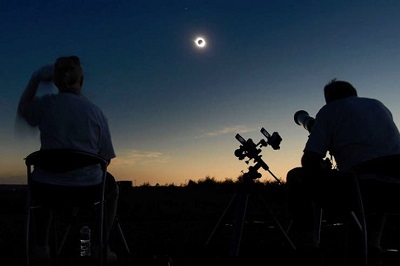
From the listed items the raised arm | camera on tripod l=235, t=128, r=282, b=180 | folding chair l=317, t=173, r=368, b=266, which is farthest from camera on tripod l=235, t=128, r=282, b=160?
the raised arm

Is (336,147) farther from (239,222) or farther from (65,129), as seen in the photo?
(65,129)

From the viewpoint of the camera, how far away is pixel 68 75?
4.25 metres

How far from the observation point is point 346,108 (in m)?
4.03

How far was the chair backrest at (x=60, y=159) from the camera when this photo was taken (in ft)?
11.4

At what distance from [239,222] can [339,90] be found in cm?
172

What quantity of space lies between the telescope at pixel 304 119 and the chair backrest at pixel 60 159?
2642 mm

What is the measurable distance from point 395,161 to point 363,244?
63cm

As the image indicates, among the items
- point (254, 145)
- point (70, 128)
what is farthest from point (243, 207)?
point (70, 128)

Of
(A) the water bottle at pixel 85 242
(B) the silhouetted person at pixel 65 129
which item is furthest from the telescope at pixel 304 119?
(A) the water bottle at pixel 85 242

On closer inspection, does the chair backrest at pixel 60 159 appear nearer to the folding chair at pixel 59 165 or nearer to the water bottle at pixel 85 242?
the folding chair at pixel 59 165

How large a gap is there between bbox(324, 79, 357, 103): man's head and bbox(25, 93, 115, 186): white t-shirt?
213cm

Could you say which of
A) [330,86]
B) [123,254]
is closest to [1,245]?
[123,254]

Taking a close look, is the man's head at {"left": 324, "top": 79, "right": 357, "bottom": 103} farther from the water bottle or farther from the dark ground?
the water bottle

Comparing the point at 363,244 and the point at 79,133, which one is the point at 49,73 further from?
the point at 363,244
